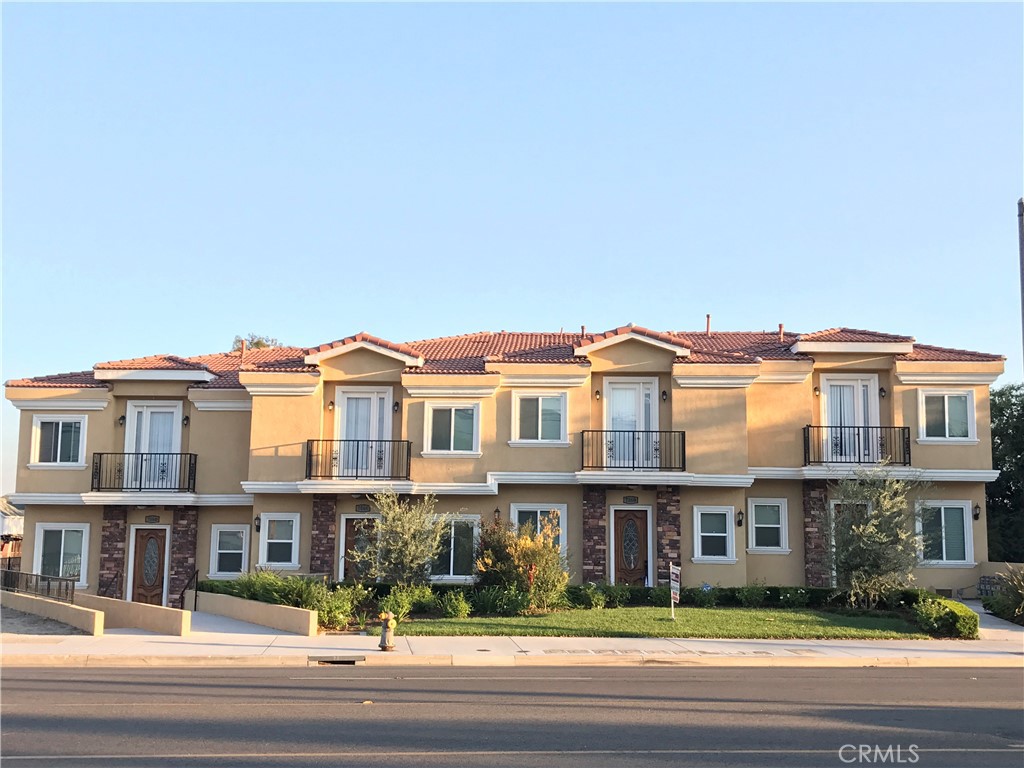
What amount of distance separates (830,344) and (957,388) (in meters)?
3.87

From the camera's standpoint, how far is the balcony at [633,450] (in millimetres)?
28509

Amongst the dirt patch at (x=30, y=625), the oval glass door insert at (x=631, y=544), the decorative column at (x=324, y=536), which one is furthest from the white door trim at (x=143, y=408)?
the oval glass door insert at (x=631, y=544)

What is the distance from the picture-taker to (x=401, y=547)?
25359 millimetres

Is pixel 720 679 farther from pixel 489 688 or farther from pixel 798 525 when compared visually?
pixel 798 525

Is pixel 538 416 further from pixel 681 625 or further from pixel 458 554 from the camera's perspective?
pixel 681 625

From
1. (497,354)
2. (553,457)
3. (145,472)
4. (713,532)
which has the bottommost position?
(713,532)

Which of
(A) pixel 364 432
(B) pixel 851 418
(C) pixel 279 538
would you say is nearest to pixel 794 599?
(B) pixel 851 418

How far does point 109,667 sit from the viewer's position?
60.6ft

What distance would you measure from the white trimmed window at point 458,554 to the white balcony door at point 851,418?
408 inches

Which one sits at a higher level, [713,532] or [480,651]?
[713,532]

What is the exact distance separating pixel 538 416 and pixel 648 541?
469cm

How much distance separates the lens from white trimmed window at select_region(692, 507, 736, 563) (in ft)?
93.6

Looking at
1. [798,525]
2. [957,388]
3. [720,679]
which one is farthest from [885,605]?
[720,679]

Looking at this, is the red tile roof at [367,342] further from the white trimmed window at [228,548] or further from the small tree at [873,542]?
the small tree at [873,542]
